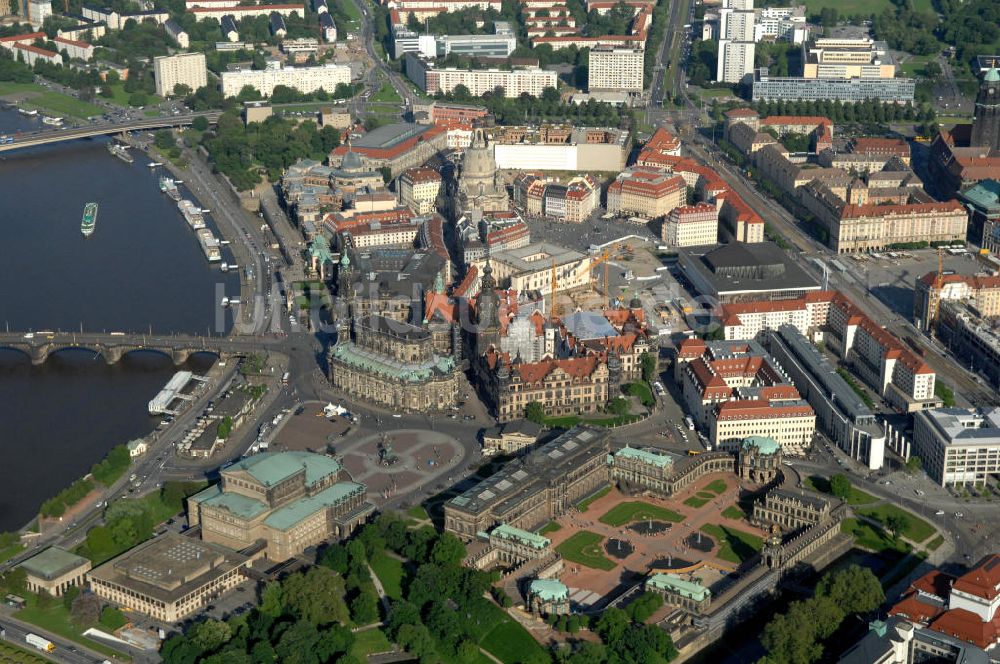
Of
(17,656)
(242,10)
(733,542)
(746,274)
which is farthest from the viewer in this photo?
(242,10)

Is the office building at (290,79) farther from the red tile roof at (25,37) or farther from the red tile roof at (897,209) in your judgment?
the red tile roof at (897,209)

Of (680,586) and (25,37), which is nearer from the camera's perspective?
(680,586)

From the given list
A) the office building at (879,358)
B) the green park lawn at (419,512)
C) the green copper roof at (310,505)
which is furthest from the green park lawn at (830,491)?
the green copper roof at (310,505)

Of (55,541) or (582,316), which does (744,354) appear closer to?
(582,316)

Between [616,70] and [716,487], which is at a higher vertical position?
[616,70]

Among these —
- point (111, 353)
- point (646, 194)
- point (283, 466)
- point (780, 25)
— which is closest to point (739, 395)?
point (283, 466)

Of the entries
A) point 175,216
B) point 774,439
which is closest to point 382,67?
point 175,216

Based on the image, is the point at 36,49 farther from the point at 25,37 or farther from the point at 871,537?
the point at 871,537
